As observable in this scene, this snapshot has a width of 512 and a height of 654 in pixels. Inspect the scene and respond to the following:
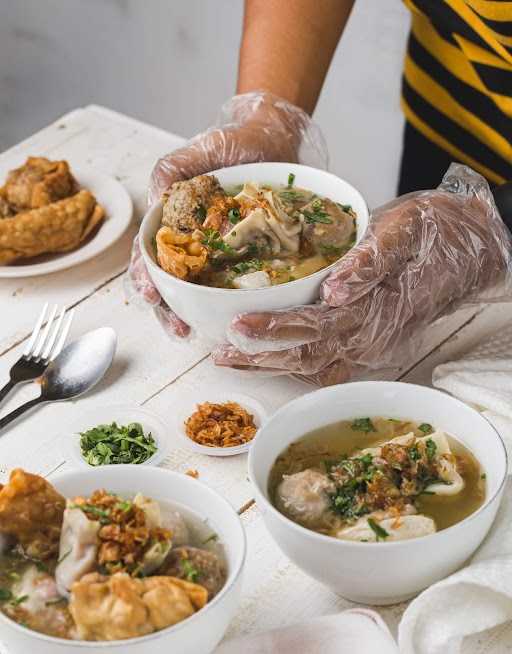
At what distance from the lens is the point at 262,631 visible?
1193 millimetres

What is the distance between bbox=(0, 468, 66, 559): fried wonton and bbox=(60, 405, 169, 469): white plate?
0.36 meters

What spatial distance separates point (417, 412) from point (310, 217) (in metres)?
0.39

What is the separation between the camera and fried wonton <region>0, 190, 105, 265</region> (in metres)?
1.86

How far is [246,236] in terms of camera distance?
1.55m

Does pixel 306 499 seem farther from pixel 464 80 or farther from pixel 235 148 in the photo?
pixel 464 80

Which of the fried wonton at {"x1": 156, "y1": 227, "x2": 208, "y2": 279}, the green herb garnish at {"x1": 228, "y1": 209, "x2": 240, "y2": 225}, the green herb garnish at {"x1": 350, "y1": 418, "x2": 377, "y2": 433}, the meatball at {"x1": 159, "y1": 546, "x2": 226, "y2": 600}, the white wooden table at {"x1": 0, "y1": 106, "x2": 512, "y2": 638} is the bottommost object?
the white wooden table at {"x1": 0, "y1": 106, "x2": 512, "y2": 638}

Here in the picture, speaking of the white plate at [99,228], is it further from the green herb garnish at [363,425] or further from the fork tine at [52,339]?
the green herb garnish at [363,425]

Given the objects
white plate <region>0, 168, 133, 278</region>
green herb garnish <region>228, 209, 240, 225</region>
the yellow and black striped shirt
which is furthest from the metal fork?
the yellow and black striped shirt

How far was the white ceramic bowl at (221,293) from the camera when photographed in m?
1.45

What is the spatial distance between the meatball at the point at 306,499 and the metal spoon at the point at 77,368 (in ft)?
1.68

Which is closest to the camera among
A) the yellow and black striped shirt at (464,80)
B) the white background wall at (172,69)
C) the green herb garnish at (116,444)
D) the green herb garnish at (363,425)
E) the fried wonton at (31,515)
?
the fried wonton at (31,515)

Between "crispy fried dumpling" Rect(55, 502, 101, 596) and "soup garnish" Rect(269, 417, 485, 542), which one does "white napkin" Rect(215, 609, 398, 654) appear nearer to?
"soup garnish" Rect(269, 417, 485, 542)

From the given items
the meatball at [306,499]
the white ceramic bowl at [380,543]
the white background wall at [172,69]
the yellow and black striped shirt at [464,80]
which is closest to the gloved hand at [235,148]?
the yellow and black striped shirt at [464,80]

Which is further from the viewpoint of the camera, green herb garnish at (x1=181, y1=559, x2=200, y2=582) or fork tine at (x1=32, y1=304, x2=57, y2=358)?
fork tine at (x1=32, y1=304, x2=57, y2=358)
